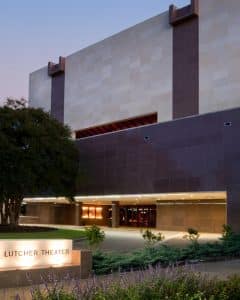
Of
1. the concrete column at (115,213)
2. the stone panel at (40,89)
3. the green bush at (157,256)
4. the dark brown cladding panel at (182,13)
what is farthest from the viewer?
the stone panel at (40,89)

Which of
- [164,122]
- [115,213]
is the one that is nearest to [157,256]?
[164,122]

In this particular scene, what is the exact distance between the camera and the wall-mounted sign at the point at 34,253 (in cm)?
1335

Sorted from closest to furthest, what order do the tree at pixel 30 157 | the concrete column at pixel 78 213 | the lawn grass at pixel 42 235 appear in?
1. the lawn grass at pixel 42 235
2. the tree at pixel 30 157
3. the concrete column at pixel 78 213

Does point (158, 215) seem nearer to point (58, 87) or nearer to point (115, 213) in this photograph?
point (115, 213)

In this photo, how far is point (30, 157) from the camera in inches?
1907

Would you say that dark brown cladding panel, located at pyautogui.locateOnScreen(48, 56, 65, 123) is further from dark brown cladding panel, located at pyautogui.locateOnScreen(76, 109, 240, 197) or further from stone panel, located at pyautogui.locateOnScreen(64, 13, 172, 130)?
dark brown cladding panel, located at pyautogui.locateOnScreen(76, 109, 240, 197)

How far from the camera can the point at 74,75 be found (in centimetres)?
7238

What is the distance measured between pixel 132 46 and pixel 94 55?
7555 millimetres

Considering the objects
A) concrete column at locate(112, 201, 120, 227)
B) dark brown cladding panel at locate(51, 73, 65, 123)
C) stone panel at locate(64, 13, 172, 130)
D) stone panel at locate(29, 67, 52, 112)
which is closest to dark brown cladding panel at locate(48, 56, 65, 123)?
dark brown cladding panel at locate(51, 73, 65, 123)

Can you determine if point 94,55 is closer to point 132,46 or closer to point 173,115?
point 132,46

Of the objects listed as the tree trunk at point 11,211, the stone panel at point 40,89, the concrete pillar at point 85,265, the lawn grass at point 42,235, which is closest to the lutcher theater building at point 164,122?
the stone panel at point 40,89

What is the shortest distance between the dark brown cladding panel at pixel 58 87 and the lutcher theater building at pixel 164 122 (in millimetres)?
3366

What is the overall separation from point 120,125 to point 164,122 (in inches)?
632

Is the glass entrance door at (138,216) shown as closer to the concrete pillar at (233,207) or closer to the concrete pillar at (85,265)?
the concrete pillar at (233,207)
